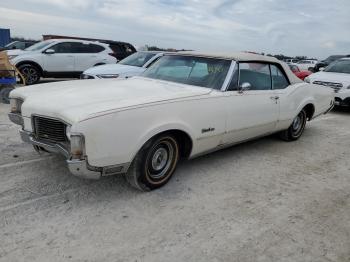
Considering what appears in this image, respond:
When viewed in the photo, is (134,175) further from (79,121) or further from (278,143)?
(278,143)

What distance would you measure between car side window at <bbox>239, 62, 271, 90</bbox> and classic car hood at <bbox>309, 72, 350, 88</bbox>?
509 cm

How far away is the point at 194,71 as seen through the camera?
493cm

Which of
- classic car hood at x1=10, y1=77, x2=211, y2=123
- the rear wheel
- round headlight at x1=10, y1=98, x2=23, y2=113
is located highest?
classic car hood at x1=10, y1=77, x2=211, y2=123

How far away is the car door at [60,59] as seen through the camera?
12773mm

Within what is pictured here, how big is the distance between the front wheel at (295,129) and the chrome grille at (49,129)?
4.09 metres


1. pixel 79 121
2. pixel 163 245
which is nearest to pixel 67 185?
pixel 79 121

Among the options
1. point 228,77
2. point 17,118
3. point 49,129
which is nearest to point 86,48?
point 17,118

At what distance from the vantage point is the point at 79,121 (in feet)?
10.6

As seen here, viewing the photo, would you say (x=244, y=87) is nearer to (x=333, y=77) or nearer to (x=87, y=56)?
(x=333, y=77)

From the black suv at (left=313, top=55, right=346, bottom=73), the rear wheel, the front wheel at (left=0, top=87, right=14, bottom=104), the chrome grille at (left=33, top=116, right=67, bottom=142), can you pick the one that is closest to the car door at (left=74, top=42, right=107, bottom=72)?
the rear wheel

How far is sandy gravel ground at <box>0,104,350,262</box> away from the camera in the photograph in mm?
2963

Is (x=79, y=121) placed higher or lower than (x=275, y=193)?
higher

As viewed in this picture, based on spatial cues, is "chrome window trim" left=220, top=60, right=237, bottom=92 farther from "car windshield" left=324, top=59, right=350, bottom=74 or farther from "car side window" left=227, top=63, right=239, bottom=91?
"car windshield" left=324, top=59, right=350, bottom=74

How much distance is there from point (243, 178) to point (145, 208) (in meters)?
1.54
